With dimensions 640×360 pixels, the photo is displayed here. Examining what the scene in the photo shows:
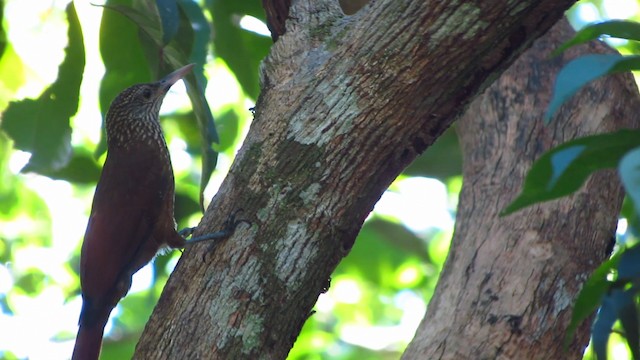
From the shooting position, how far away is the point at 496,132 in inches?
139

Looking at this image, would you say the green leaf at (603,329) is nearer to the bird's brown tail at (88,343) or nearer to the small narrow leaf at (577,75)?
the small narrow leaf at (577,75)

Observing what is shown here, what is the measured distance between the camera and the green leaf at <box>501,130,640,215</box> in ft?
5.41

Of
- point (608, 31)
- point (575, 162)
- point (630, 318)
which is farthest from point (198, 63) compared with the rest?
point (630, 318)

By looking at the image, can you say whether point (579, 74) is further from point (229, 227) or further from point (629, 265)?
point (229, 227)

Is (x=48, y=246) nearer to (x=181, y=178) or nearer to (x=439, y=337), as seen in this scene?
(x=181, y=178)

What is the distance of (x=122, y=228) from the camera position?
3.26 metres

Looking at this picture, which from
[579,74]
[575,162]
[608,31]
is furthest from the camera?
[608,31]

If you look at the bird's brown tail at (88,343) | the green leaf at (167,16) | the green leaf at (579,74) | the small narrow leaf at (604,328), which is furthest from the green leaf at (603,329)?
the bird's brown tail at (88,343)

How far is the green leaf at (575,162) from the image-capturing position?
64.9 inches

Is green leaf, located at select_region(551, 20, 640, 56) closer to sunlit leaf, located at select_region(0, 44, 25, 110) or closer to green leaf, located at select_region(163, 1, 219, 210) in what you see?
green leaf, located at select_region(163, 1, 219, 210)

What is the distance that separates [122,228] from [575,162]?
1.95m

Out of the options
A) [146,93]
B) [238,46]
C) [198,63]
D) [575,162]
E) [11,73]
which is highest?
[11,73]

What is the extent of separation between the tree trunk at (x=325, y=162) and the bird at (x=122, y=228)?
779 millimetres

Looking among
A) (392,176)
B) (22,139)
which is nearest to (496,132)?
(392,176)
